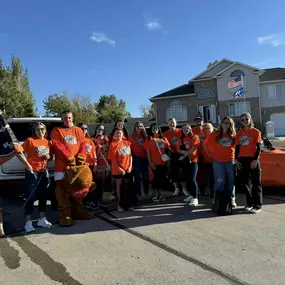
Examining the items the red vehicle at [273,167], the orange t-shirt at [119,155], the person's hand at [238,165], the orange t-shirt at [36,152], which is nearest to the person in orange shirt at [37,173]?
the orange t-shirt at [36,152]

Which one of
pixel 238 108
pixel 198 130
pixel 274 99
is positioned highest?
pixel 274 99

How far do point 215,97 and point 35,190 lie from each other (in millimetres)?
31801

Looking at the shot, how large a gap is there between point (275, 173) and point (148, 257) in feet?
12.8

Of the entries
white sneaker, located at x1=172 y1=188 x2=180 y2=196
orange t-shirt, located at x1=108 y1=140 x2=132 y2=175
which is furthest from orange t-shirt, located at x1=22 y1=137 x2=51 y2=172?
white sneaker, located at x1=172 y1=188 x2=180 y2=196

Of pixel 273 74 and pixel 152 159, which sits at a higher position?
pixel 273 74

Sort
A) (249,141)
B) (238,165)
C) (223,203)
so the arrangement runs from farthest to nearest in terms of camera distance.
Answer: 1. (238,165)
2. (249,141)
3. (223,203)

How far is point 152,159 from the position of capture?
22.4 ft

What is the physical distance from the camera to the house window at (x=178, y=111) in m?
36.3

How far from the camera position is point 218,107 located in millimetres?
35250

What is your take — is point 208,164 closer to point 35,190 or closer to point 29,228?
point 35,190

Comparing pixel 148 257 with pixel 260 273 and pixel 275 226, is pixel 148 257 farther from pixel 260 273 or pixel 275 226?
pixel 275 226

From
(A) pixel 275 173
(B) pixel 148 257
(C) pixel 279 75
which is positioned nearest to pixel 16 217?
(B) pixel 148 257

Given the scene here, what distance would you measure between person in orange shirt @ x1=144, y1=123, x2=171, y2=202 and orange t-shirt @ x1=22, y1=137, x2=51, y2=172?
2.21 meters

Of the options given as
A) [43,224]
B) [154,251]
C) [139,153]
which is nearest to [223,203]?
[154,251]
